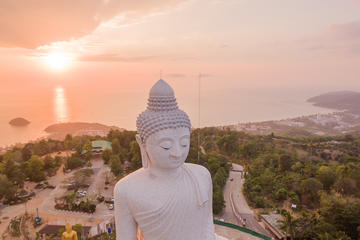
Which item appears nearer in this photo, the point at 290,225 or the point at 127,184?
the point at 127,184

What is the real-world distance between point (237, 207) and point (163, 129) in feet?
47.9

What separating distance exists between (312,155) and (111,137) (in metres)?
22.4

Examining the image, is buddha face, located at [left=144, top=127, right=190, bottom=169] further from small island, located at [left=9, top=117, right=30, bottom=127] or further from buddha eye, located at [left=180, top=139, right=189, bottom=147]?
small island, located at [left=9, top=117, right=30, bottom=127]

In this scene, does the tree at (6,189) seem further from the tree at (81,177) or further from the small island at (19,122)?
the small island at (19,122)

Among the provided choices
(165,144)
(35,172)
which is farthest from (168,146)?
(35,172)

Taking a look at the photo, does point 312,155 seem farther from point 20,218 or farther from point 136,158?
point 20,218

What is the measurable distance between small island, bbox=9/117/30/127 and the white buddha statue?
4499 cm

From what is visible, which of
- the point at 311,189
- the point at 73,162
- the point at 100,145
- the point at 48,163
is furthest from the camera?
the point at 100,145

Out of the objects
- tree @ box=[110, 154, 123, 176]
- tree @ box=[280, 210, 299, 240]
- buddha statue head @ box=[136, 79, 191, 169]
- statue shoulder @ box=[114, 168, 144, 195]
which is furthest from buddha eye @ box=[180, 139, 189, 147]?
tree @ box=[110, 154, 123, 176]

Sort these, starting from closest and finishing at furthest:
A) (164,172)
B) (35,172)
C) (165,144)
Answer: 1. (165,144)
2. (164,172)
3. (35,172)

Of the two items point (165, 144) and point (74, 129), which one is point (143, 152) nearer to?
point (165, 144)

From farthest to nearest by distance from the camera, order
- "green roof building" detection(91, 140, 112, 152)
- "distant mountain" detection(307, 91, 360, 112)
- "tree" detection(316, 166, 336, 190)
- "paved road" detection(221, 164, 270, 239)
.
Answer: "distant mountain" detection(307, 91, 360, 112) → "green roof building" detection(91, 140, 112, 152) → "tree" detection(316, 166, 336, 190) → "paved road" detection(221, 164, 270, 239)

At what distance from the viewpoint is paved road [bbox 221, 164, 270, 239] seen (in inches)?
582

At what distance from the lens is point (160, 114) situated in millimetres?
4141
